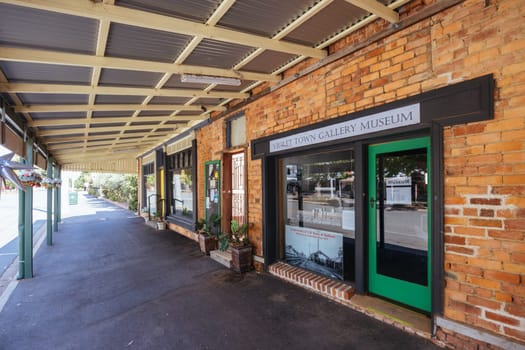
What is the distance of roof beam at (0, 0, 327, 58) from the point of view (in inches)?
80.3

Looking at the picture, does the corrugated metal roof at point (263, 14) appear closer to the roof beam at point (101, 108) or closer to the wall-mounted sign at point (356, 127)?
the wall-mounted sign at point (356, 127)

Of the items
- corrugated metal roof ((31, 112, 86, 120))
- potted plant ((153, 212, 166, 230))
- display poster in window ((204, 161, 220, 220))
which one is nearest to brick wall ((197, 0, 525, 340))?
display poster in window ((204, 161, 220, 220))

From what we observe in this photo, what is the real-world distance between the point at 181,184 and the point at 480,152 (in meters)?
8.12

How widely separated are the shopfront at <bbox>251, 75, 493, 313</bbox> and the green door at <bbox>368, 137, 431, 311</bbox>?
0.01 metres

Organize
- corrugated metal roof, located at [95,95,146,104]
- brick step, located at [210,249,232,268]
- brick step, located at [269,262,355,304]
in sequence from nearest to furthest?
brick step, located at [269,262,355,304]
corrugated metal roof, located at [95,95,146,104]
brick step, located at [210,249,232,268]

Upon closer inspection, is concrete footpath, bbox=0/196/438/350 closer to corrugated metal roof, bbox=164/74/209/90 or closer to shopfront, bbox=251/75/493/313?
shopfront, bbox=251/75/493/313

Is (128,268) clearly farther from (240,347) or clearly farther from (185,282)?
(240,347)

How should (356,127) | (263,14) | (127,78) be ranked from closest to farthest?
1. (263,14)
2. (356,127)
3. (127,78)

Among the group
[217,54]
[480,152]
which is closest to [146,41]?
[217,54]

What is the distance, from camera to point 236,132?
562 centimetres

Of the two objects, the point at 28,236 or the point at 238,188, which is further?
the point at 238,188

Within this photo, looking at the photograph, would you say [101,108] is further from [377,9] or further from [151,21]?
[377,9]

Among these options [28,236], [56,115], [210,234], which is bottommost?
[210,234]

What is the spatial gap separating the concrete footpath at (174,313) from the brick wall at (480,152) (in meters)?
0.75
